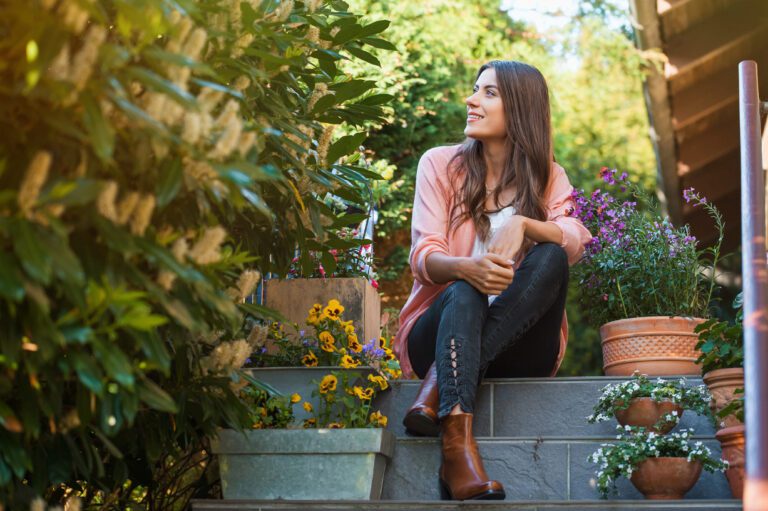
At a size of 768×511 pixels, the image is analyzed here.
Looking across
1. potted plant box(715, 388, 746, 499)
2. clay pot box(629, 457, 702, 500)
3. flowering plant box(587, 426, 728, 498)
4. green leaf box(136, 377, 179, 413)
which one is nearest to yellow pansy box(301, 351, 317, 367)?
flowering plant box(587, 426, 728, 498)

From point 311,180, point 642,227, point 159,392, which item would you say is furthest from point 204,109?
point 642,227

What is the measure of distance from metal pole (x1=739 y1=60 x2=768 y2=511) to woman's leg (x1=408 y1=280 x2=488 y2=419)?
847 mm

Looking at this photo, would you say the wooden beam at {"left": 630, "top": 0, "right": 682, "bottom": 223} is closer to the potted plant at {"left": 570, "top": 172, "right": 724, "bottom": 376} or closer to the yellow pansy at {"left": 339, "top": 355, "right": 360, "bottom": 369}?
the potted plant at {"left": 570, "top": 172, "right": 724, "bottom": 376}

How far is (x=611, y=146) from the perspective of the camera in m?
12.6

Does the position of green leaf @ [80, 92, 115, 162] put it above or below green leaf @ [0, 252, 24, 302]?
above

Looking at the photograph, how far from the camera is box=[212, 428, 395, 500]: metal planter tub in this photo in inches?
109

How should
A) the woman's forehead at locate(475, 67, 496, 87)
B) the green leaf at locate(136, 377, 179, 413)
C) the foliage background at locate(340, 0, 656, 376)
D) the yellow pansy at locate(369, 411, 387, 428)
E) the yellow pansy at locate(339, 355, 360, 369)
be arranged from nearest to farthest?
the green leaf at locate(136, 377, 179, 413), the yellow pansy at locate(369, 411, 387, 428), the yellow pansy at locate(339, 355, 360, 369), the woman's forehead at locate(475, 67, 496, 87), the foliage background at locate(340, 0, 656, 376)

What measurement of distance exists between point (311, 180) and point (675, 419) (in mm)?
1136

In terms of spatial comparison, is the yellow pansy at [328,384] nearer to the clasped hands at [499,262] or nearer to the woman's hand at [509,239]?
the clasped hands at [499,262]

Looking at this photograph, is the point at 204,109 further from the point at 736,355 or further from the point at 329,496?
the point at 736,355

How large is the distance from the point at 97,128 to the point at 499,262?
1.58 m

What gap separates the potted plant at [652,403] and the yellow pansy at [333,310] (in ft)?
2.76

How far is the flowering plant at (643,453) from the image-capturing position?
272 cm

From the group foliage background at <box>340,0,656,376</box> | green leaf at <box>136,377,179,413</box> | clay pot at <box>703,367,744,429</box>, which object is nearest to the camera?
green leaf at <box>136,377,179,413</box>
